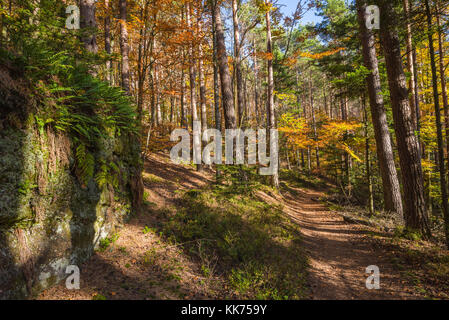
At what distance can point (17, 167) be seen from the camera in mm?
2859

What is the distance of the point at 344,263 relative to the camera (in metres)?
5.94

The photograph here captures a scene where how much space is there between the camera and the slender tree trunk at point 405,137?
260 inches

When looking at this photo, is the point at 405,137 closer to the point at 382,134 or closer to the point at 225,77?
the point at 382,134

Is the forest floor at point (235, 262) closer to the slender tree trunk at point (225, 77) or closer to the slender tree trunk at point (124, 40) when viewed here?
the slender tree trunk at point (225, 77)

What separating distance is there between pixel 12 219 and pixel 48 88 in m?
2.09

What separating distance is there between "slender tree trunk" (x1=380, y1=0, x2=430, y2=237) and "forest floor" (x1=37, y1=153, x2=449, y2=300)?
3.08 ft

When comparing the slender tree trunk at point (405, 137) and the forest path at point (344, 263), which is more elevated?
the slender tree trunk at point (405, 137)

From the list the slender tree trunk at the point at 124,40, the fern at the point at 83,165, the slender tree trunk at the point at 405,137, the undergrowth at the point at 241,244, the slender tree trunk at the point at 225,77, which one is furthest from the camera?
the slender tree trunk at the point at 225,77

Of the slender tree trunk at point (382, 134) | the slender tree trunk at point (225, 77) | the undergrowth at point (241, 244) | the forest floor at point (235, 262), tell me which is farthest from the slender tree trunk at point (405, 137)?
the slender tree trunk at point (225, 77)

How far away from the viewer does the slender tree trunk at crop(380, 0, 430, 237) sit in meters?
6.61

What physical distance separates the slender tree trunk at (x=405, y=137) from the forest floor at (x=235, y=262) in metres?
0.94

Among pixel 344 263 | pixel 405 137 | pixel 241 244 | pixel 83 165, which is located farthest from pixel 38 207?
pixel 405 137
